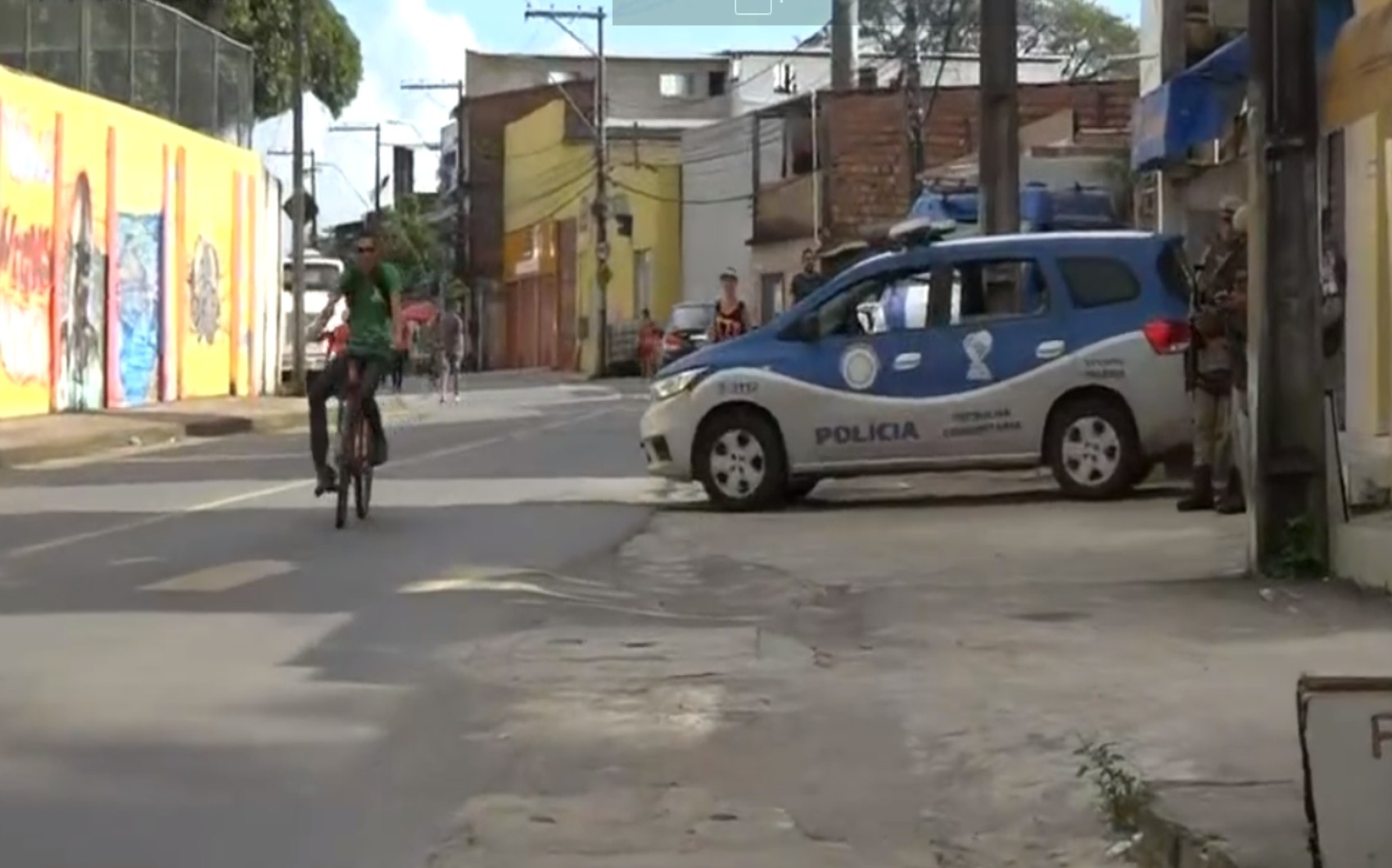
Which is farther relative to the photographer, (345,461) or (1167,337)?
(1167,337)

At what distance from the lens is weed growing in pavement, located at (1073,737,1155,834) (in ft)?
24.2

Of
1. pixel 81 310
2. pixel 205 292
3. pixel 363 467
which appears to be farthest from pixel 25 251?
pixel 363 467

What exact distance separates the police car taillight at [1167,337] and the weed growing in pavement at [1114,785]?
954 centimetres

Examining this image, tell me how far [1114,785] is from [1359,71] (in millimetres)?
7014

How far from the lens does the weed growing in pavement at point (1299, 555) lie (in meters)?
12.7

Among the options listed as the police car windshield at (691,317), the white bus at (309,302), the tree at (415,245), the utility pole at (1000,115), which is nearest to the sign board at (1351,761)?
the utility pole at (1000,115)

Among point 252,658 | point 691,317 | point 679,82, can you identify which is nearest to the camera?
point 252,658

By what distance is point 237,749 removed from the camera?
28.3 ft

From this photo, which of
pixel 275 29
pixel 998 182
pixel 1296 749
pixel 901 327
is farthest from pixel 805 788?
pixel 275 29

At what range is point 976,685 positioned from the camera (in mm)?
9930

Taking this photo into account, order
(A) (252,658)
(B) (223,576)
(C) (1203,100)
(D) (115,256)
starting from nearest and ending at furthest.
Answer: (A) (252,658) → (B) (223,576) → (C) (1203,100) → (D) (115,256)

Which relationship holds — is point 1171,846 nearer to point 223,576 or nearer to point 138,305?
point 223,576

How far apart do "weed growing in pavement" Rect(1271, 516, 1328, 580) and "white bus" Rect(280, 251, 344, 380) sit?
91.7 ft

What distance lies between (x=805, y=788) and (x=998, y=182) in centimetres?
1690
